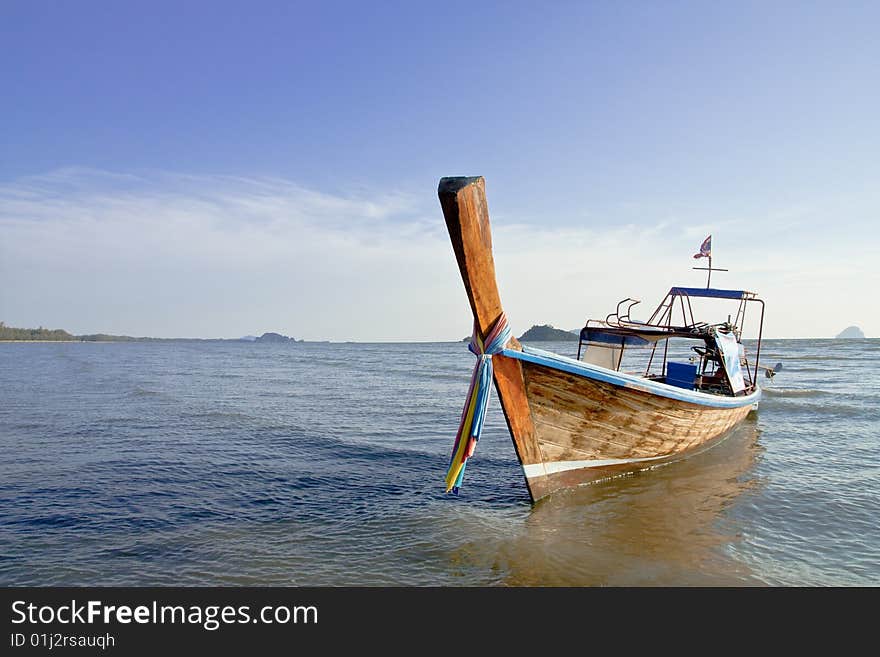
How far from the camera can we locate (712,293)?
14055mm

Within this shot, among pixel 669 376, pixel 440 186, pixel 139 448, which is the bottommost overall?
pixel 139 448

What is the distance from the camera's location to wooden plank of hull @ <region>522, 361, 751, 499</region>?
786 cm

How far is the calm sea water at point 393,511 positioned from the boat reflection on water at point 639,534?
1.2 inches

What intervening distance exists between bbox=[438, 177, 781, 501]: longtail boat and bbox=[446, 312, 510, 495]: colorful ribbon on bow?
12 mm

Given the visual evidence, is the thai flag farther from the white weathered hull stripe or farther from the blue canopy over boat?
the white weathered hull stripe

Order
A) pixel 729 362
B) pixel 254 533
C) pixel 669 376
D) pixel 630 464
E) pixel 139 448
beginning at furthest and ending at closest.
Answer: pixel 669 376, pixel 729 362, pixel 139 448, pixel 630 464, pixel 254 533

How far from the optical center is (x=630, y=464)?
9.71m

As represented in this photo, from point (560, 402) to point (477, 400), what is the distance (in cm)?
170

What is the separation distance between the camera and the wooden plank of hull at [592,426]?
7.86 metres

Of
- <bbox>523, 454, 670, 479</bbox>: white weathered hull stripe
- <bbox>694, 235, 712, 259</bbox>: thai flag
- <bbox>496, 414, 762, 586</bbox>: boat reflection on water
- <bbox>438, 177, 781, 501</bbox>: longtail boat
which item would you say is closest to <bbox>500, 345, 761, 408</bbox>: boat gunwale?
<bbox>438, 177, 781, 501</bbox>: longtail boat
